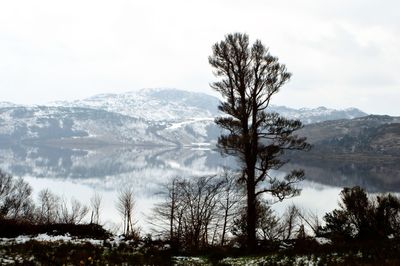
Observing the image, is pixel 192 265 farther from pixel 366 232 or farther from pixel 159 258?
pixel 366 232

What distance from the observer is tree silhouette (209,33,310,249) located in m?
24.6

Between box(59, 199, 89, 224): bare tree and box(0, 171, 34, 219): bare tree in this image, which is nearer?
box(59, 199, 89, 224): bare tree

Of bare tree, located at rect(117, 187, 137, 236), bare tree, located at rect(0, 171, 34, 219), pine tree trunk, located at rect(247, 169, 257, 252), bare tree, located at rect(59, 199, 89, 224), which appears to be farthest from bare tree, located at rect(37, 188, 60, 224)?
pine tree trunk, located at rect(247, 169, 257, 252)

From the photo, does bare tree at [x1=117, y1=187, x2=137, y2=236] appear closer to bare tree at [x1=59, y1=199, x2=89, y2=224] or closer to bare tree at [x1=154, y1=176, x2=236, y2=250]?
bare tree at [x1=154, y1=176, x2=236, y2=250]

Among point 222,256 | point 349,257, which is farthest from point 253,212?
point 349,257

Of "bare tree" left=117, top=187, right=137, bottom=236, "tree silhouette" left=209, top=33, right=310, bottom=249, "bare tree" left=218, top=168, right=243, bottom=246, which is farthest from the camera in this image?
"bare tree" left=117, top=187, right=137, bottom=236

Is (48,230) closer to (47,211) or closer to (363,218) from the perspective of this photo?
(363,218)

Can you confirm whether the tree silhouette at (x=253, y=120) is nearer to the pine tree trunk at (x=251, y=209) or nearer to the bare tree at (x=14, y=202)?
the pine tree trunk at (x=251, y=209)

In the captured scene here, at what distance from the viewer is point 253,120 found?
25.3m

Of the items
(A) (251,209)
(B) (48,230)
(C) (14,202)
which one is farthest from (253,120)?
(C) (14,202)

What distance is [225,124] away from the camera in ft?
82.3

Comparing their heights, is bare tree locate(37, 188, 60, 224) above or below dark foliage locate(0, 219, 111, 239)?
below

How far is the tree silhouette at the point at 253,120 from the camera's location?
80.8ft

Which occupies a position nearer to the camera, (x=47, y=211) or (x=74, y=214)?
(x=47, y=211)
